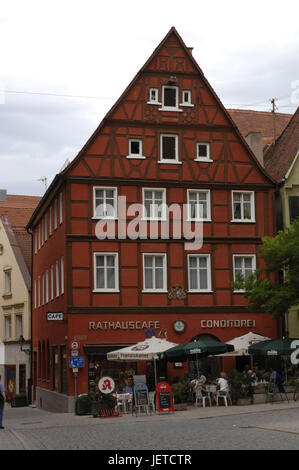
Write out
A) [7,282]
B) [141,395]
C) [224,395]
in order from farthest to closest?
[7,282] → [224,395] → [141,395]

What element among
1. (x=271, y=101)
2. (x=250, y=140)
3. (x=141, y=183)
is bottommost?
(x=141, y=183)

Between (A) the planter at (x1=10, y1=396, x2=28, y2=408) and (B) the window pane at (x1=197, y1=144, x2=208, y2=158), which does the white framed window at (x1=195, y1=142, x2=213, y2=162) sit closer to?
(B) the window pane at (x1=197, y1=144, x2=208, y2=158)

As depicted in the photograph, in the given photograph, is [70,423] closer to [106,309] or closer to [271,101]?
[106,309]

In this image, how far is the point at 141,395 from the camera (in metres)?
29.3

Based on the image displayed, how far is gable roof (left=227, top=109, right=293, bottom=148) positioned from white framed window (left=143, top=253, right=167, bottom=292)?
15.5 m

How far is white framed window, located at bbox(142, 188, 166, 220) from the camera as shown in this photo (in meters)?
38.0

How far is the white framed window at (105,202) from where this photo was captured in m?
37.2

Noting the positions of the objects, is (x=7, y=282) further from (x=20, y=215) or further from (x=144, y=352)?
(x=144, y=352)

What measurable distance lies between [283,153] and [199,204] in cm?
676

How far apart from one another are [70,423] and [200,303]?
11396 mm

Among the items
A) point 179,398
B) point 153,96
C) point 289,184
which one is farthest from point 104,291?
point 289,184

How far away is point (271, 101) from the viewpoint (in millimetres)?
53406

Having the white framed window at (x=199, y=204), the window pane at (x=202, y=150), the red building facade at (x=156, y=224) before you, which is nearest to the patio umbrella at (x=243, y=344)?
the red building facade at (x=156, y=224)
